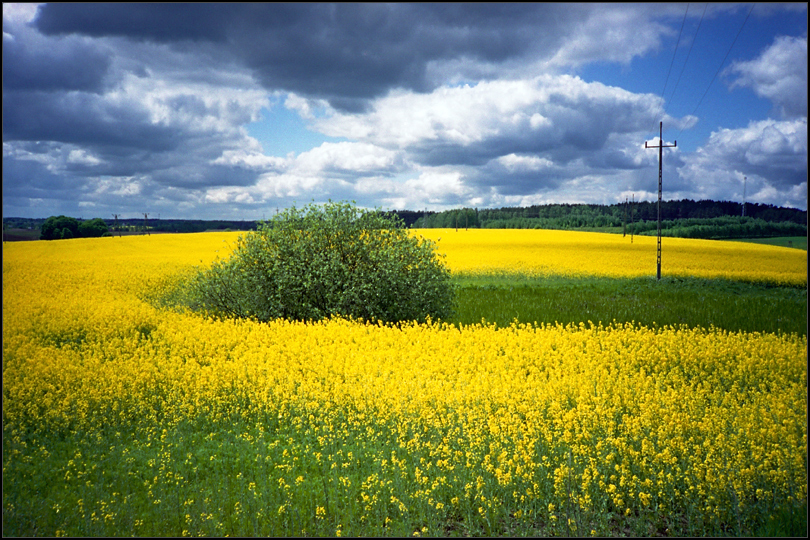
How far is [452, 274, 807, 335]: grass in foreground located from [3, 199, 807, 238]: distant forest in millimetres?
4084

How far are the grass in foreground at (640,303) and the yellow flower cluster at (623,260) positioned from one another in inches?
125

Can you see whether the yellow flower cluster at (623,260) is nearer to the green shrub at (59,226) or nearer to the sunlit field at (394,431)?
the sunlit field at (394,431)

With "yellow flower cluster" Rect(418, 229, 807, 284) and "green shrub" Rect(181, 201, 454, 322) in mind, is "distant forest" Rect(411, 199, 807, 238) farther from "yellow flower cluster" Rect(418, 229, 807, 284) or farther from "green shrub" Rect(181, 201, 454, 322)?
"green shrub" Rect(181, 201, 454, 322)

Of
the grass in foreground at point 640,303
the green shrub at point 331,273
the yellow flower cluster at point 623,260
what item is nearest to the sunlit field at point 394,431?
the green shrub at point 331,273

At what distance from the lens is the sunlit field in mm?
5148

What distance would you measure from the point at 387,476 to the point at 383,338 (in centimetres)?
599

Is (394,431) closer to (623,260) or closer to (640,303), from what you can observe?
(640,303)

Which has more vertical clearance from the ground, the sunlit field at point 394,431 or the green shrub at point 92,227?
the green shrub at point 92,227

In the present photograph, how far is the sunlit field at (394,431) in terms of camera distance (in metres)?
5.15

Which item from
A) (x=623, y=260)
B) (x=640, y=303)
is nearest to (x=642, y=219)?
(x=623, y=260)

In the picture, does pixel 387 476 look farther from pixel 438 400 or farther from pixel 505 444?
pixel 438 400

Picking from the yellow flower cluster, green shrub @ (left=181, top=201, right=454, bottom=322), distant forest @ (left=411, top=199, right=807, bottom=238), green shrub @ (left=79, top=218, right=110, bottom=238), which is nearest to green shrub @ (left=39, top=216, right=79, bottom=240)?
green shrub @ (left=79, top=218, right=110, bottom=238)

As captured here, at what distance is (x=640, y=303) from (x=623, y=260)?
17022 millimetres

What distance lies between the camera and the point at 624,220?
185 ft
